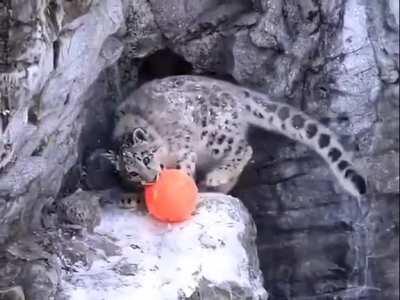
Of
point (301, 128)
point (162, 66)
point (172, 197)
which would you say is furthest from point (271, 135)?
point (172, 197)

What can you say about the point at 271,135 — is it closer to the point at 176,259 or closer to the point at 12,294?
the point at 176,259

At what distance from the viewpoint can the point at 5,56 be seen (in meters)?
2.75

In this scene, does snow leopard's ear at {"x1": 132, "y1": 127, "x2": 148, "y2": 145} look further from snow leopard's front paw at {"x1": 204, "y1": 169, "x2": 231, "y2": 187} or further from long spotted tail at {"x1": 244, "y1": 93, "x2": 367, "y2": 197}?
long spotted tail at {"x1": 244, "y1": 93, "x2": 367, "y2": 197}

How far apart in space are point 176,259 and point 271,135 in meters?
0.82

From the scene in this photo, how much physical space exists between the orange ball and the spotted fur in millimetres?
189

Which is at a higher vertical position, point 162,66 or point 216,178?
point 162,66

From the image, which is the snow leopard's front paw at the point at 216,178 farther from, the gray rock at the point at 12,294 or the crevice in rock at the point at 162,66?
the gray rock at the point at 12,294

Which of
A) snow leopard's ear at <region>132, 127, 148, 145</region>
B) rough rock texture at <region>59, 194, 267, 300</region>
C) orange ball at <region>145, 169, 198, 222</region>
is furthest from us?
snow leopard's ear at <region>132, 127, 148, 145</region>

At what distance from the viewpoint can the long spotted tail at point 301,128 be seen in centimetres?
375

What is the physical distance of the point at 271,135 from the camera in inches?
151

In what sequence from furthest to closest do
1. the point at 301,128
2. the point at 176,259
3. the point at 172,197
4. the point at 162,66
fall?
the point at 162,66 < the point at 301,128 < the point at 172,197 < the point at 176,259

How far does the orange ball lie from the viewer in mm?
3357

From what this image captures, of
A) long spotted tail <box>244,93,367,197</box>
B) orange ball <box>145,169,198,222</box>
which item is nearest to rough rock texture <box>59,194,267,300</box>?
orange ball <box>145,169,198,222</box>

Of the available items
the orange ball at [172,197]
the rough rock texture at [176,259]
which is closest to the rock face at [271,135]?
the rough rock texture at [176,259]
